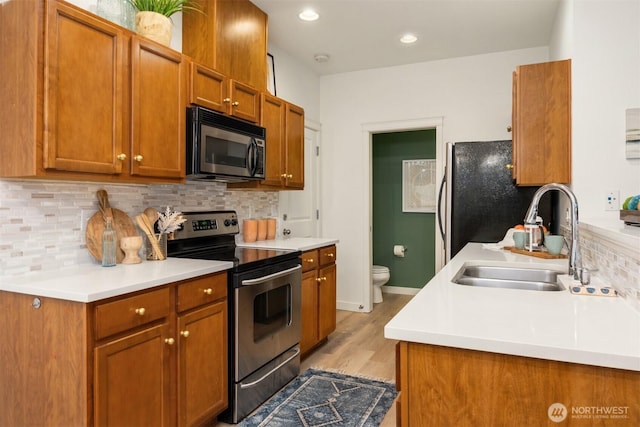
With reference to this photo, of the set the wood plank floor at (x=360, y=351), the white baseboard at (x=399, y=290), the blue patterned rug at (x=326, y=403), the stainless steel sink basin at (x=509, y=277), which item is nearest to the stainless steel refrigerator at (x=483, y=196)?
the wood plank floor at (x=360, y=351)

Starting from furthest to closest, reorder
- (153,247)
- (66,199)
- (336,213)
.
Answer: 1. (336,213)
2. (153,247)
3. (66,199)

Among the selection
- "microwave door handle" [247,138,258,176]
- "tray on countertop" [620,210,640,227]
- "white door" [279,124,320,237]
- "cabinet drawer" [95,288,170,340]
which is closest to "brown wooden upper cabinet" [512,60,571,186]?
"tray on countertop" [620,210,640,227]

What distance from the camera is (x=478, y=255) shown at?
2.47 metres

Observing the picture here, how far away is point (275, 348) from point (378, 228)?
3.32 metres

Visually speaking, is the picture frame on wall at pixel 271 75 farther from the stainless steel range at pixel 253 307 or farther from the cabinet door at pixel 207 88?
the stainless steel range at pixel 253 307

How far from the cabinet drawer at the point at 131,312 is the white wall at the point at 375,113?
9.69 feet

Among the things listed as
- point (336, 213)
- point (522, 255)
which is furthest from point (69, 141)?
point (336, 213)

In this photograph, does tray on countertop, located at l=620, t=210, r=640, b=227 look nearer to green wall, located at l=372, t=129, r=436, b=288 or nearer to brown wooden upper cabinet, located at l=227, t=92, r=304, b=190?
brown wooden upper cabinet, located at l=227, t=92, r=304, b=190

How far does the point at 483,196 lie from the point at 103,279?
2.79 meters

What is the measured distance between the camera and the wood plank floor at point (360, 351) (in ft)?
9.70

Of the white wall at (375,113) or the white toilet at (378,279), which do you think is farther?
the white toilet at (378,279)

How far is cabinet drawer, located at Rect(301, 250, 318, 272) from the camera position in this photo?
9.95 feet

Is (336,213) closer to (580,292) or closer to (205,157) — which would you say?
(205,157)

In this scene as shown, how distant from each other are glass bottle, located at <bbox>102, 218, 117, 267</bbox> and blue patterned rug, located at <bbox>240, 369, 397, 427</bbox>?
109 cm
